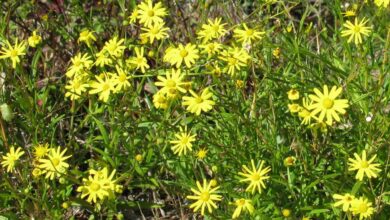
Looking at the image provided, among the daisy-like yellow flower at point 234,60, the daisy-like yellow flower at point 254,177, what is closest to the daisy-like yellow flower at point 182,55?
the daisy-like yellow flower at point 234,60

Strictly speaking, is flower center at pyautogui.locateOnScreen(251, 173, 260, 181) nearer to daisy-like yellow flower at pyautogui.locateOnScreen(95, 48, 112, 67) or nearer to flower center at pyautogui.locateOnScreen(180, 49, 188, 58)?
flower center at pyautogui.locateOnScreen(180, 49, 188, 58)

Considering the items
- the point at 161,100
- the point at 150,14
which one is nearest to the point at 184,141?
the point at 161,100

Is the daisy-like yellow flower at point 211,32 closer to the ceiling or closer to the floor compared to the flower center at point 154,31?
closer to the ceiling

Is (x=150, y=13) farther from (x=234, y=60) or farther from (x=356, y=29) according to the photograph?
(x=356, y=29)

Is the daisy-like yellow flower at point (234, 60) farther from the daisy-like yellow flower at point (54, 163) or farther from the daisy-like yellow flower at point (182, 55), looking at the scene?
the daisy-like yellow flower at point (54, 163)

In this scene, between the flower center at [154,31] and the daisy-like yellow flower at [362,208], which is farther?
the flower center at [154,31]

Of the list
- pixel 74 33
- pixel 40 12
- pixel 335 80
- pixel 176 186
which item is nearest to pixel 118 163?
pixel 176 186

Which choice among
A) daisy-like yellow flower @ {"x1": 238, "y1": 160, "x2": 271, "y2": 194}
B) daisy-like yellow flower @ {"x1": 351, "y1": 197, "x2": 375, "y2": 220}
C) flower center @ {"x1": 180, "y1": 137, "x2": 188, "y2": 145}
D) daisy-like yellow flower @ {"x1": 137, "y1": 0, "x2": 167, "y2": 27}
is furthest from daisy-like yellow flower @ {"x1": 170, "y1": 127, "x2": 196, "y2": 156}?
daisy-like yellow flower @ {"x1": 351, "y1": 197, "x2": 375, "y2": 220}

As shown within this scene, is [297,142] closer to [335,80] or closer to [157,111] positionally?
[335,80]
